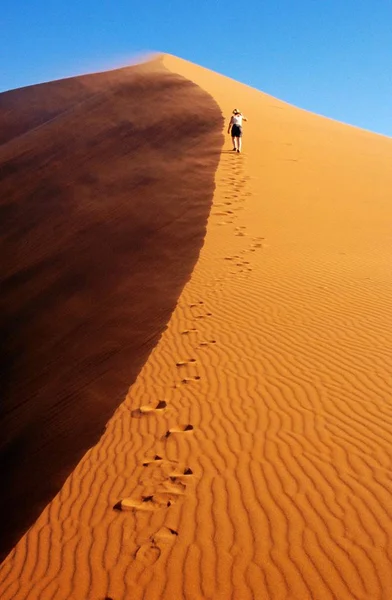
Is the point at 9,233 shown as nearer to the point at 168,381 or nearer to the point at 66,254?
the point at 66,254

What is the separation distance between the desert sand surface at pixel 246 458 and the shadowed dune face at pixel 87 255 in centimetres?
62

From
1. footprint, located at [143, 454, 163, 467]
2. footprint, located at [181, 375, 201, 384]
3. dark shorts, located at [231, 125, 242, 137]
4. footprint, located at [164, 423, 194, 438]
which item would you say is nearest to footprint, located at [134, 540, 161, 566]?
footprint, located at [143, 454, 163, 467]

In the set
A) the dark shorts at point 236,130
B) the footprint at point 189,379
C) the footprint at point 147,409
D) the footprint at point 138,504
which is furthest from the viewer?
the dark shorts at point 236,130

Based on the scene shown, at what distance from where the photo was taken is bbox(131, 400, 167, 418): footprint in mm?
7426

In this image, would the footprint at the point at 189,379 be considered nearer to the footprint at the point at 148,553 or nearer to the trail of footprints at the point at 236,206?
the footprint at the point at 148,553

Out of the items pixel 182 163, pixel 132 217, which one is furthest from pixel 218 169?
pixel 132 217

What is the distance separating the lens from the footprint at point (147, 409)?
7.43 metres

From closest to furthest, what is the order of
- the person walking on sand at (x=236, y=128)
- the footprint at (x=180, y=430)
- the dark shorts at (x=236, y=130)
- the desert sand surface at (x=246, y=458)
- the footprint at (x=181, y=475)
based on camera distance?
the desert sand surface at (x=246, y=458) → the footprint at (x=181, y=475) → the footprint at (x=180, y=430) → the person walking on sand at (x=236, y=128) → the dark shorts at (x=236, y=130)

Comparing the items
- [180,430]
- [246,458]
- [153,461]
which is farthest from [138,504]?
[180,430]

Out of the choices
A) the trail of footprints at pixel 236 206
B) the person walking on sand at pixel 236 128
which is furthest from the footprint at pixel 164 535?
the person walking on sand at pixel 236 128

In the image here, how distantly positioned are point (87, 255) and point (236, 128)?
7217 mm

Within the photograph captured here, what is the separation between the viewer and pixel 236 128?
18.2m

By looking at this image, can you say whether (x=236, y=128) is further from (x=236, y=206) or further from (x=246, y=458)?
(x=246, y=458)

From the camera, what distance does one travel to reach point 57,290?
40.5 ft
